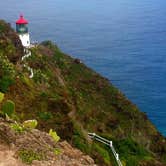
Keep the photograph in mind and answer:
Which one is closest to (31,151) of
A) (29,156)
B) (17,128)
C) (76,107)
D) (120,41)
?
(29,156)

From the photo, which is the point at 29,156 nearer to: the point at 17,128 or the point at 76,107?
the point at 17,128

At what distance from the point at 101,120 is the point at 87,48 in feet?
174

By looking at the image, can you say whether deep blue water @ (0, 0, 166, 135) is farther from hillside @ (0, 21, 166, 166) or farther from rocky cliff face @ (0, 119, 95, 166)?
rocky cliff face @ (0, 119, 95, 166)

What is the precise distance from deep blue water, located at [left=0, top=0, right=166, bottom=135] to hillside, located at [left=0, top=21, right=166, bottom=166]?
52.9ft

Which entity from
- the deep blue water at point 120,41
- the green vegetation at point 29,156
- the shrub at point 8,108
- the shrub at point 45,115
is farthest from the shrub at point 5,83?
the deep blue water at point 120,41

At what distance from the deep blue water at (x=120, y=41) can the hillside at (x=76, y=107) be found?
16.1 metres

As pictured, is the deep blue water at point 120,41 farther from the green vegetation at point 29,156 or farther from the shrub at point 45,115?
the green vegetation at point 29,156

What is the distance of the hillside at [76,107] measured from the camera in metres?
20.7

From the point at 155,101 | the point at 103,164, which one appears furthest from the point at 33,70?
the point at 155,101

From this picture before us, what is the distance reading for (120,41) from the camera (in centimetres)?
8912

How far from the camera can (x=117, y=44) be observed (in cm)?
8531

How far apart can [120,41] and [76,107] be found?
6239cm

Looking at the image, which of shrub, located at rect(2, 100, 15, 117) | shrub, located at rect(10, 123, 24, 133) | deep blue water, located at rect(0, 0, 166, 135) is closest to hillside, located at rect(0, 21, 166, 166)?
shrub, located at rect(2, 100, 15, 117)

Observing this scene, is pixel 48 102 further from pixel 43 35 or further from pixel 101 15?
pixel 101 15
